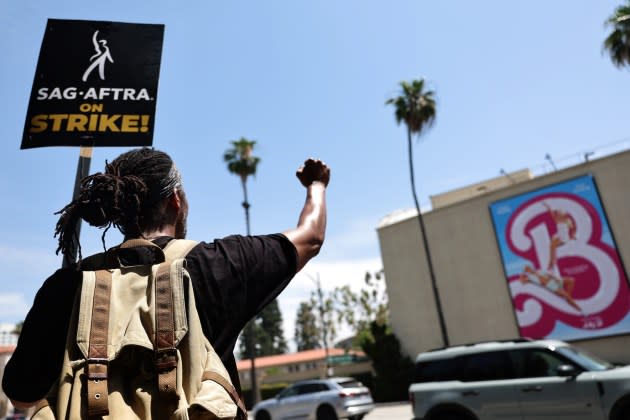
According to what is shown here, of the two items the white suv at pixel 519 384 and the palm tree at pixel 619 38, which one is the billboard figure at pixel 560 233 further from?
the white suv at pixel 519 384

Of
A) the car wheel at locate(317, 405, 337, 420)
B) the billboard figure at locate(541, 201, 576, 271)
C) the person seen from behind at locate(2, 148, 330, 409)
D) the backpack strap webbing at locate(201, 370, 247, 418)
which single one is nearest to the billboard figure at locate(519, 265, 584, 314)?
the billboard figure at locate(541, 201, 576, 271)

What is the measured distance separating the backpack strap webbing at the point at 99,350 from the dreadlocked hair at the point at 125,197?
0.26m

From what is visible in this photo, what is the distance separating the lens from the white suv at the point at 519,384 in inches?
293

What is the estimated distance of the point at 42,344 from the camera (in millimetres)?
1302

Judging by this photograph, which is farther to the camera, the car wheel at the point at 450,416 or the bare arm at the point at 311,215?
the car wheel at the point at 450,416

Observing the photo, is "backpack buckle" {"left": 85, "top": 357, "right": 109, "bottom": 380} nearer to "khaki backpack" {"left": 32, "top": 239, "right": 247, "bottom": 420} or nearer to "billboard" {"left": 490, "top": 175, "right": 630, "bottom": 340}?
"khaki backpack" {"left": 32, "top": 239, "right": 247, "bottom": 420}

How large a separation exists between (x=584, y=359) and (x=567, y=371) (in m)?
0.69

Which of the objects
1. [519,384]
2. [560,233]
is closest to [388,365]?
[560,233]

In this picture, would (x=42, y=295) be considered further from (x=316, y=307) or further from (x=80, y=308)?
(x=316, y=307)

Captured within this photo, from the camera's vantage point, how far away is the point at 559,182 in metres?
23.6

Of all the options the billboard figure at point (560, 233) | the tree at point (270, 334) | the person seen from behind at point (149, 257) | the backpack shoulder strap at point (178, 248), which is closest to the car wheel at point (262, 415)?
the billboard figure at point (560, 233)

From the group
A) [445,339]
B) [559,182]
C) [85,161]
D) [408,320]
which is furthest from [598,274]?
[85,161]

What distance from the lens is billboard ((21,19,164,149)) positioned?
2543 mm

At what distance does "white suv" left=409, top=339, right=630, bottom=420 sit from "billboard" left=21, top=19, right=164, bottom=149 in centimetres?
785
